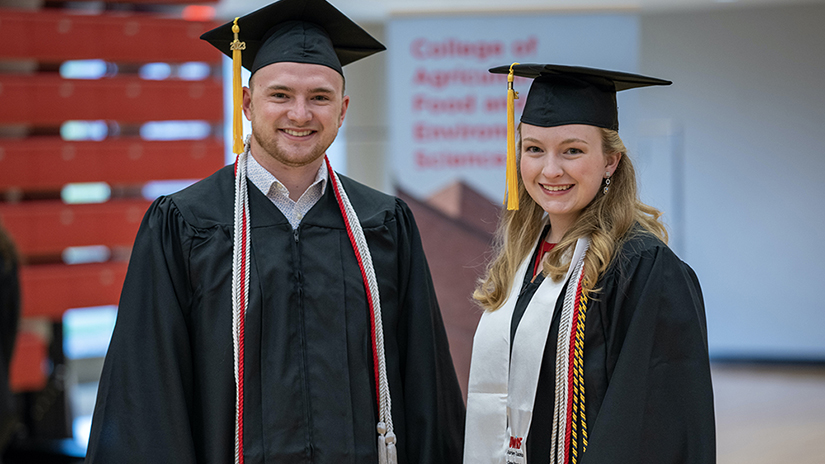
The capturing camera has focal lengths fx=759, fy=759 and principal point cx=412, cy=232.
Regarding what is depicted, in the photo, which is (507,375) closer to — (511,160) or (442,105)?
(511,160)

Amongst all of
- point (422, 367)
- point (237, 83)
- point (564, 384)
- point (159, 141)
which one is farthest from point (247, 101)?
point (159, 141)

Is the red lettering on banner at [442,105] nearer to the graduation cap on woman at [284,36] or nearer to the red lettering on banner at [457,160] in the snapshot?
the red lettering on banner at [457,160]

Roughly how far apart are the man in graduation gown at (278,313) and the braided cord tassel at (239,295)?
0.04ft

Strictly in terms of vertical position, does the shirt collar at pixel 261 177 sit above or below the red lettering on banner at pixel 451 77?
below

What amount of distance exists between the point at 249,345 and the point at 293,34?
813 mm

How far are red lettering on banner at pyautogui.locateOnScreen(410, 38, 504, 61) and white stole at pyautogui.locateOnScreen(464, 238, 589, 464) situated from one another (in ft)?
8.06

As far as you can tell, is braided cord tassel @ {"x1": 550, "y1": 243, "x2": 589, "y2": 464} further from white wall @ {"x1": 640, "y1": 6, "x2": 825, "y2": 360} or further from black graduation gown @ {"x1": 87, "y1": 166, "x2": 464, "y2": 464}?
white wall @ {"x1": 640, "y1": 6, "x2": 825, "y2": 360}

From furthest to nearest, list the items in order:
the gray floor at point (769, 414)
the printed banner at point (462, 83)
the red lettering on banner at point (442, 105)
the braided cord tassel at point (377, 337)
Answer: the gray floor at point (769, 414)
the red lettering on banner at point (442, 105)
the printed banner at point (462, 83)
the braided cord tassel at point (377, 337)

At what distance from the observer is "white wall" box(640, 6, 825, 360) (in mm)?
7113

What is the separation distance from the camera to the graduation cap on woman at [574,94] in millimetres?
1888

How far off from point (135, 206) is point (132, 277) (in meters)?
2.97

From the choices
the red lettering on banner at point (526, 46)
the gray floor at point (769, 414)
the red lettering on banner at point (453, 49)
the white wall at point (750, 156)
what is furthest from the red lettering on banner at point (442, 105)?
the white wall at point (750, 156)

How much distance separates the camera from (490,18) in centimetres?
422

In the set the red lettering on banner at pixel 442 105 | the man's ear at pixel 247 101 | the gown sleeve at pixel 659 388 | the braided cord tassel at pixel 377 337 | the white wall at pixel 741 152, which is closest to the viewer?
the gown sleeve at pixel 659 388
